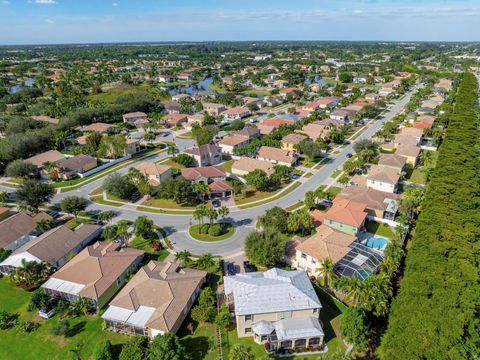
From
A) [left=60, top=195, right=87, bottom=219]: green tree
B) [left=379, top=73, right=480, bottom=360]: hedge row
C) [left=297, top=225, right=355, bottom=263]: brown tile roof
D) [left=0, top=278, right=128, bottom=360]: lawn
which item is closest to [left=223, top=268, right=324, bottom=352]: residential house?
[left=297, top=225, right=355, bottom=263]: brown tile roof

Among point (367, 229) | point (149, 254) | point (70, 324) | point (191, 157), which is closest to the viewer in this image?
point (70, 324)

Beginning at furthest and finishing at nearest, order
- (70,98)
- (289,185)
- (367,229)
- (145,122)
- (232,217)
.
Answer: (70,98) → (145,122) → (289,185) → (232,217) → (367,229)

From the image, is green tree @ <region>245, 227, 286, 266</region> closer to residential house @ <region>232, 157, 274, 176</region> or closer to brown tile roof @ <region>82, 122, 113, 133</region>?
residential house @ <region>232, 157, 274, 176</region>

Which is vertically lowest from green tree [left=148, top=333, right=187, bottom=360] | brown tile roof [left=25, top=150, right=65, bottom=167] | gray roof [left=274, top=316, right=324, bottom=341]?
gray roof [left=274, top=316, right=324, bottom=341]

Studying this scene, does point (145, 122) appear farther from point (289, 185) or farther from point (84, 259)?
point (84, 259)

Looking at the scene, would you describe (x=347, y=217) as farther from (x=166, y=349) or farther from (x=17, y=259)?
(x=17, y=259)

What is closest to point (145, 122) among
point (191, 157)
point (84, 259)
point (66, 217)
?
point (191, 157)
